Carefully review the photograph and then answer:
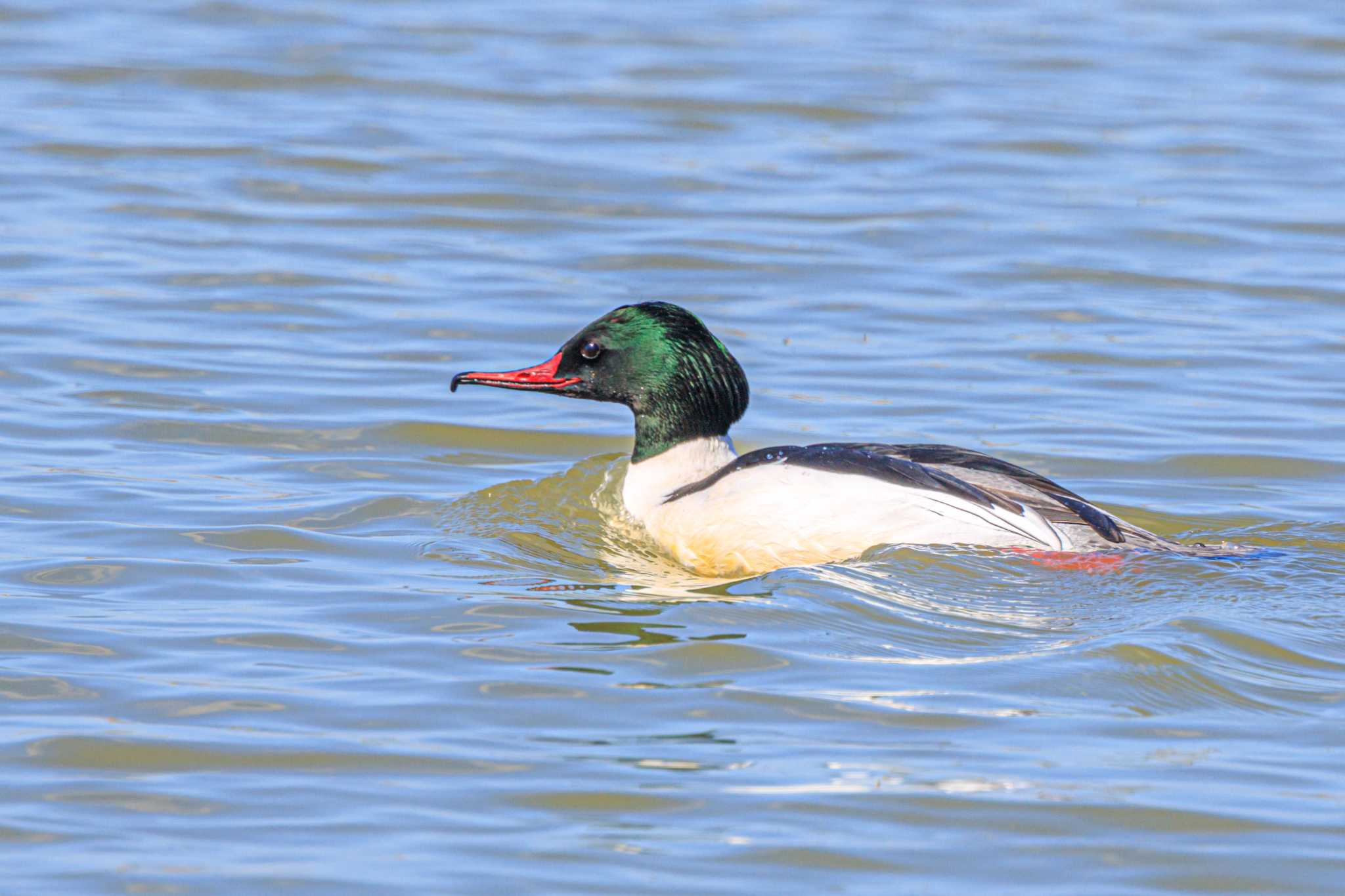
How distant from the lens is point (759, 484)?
25.1 ft

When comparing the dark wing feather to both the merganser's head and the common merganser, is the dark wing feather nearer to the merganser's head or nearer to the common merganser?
the common merganser

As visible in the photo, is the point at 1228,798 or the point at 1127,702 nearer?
the point at 1228,798

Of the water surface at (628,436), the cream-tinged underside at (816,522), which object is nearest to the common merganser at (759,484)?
the cream-tinged underside at (816,522)

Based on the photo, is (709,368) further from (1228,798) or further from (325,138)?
(325,138)

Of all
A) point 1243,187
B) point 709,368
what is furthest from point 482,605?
point 1243,187

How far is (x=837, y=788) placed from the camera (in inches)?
207

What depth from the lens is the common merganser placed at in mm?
7402

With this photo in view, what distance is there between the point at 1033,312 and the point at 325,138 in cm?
619

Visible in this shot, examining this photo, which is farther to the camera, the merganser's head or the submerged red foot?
the merganser's head

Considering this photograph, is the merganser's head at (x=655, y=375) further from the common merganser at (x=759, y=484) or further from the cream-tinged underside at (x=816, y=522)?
the cream-tinged underside at (x=816, y=522)

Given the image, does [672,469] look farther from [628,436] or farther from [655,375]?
[628,436]

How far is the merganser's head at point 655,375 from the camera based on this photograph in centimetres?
820

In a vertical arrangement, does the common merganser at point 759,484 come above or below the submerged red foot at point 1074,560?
above

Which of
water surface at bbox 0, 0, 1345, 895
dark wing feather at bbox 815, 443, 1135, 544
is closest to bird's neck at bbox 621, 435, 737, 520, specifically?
water surface at bbox 0, 0, 1345, 895
